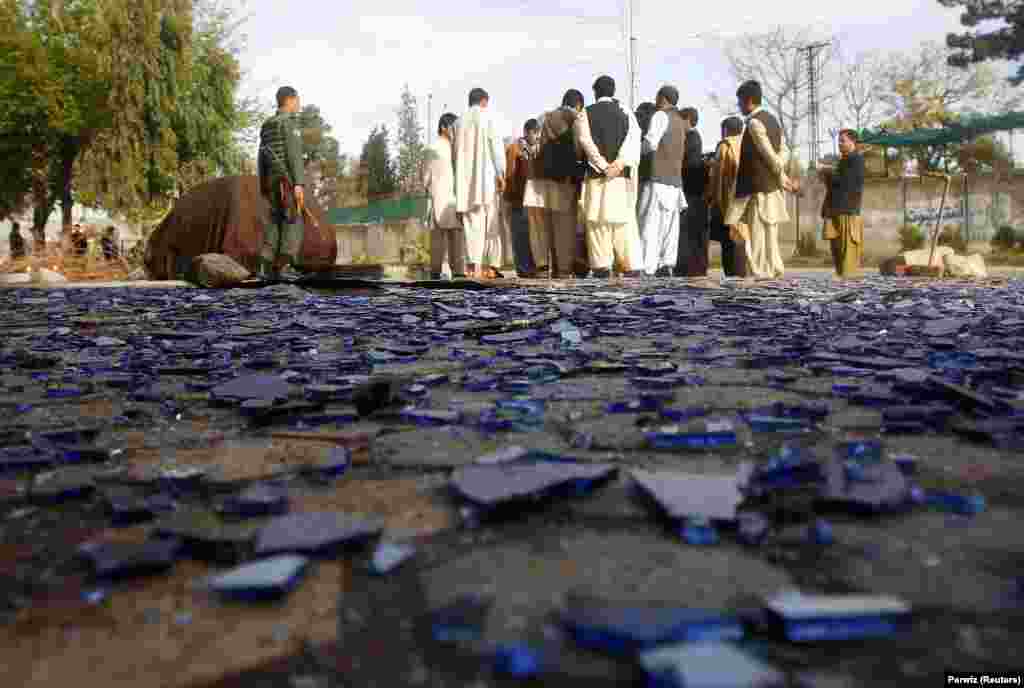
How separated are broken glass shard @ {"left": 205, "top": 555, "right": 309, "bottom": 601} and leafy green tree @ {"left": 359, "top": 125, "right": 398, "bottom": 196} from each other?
51.7 m

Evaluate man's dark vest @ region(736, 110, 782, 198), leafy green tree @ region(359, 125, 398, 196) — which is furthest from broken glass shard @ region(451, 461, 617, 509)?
leafy green tree @ region(359, 125, 398, 196)

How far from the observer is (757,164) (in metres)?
8.07

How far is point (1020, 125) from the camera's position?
17.8 meters

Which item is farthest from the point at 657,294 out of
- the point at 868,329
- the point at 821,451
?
the point at 821,451

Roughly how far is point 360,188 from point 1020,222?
1725 inches

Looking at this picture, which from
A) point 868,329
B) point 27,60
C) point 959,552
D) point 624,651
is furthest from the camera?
point 27,60

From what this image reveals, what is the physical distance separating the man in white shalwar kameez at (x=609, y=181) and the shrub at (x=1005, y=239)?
→ 616 inches

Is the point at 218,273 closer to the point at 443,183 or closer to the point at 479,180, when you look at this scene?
the point at 443,183

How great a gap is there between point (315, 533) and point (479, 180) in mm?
8211

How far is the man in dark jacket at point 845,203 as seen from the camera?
27.9 feet

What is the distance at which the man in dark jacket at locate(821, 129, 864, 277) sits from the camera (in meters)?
8.52

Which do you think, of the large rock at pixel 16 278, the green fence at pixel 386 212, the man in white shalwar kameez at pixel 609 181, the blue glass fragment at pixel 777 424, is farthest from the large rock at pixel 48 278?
the green fence at pixel 386 212

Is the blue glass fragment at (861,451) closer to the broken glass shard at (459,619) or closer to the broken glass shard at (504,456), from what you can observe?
the broken glass shard at (504,456)

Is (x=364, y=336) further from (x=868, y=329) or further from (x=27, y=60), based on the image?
(x=27, y=60)
